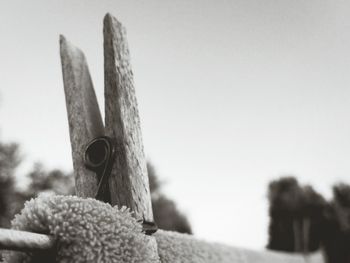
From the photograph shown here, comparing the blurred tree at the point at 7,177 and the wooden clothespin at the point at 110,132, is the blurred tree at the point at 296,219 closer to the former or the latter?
the blurred tree at the point at 7,177

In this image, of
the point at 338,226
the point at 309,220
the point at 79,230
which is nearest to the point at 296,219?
the point at 309,220

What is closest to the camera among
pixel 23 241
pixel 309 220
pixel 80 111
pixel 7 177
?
pixel 23 241

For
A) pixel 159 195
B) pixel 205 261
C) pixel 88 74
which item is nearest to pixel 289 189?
pixel 159 195

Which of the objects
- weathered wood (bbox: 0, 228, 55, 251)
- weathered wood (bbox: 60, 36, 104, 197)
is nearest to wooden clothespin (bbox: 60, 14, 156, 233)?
weathered wood (bbox: 60, 36, 104, 197)

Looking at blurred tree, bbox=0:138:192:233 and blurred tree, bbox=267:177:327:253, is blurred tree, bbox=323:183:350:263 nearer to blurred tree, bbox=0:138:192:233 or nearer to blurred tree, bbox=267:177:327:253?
blurred tree, bbox=267:177:327:253

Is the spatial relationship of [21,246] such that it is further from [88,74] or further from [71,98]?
[88,74]

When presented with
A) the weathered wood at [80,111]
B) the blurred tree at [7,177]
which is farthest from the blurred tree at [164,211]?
the weathered wood at [80,111]

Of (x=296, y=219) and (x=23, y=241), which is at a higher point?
(x=296, y=219)

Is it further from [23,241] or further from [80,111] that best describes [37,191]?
[23,241]
